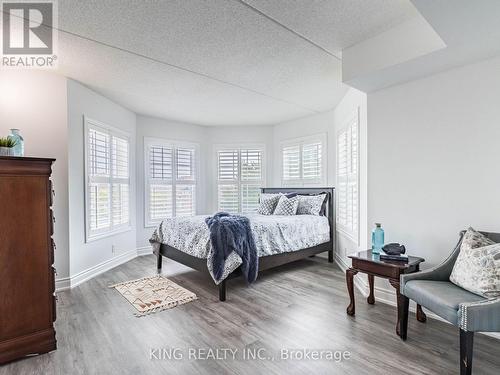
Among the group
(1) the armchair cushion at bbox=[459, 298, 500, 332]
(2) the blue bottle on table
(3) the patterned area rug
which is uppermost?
(2) the blue bottle on table

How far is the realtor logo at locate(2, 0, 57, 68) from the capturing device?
2.16 m

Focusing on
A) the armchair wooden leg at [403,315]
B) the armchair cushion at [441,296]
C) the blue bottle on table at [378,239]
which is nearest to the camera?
the armchair cushion at [441,296]

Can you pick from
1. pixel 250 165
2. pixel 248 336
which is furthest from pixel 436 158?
pixel 250 165

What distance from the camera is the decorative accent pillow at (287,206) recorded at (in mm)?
4762

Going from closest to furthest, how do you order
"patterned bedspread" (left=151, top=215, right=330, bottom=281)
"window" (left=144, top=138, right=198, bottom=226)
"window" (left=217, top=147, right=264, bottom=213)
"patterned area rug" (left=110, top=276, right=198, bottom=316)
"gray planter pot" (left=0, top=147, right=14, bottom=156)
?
"gray planter pot" (left=0, top=147, right=14, bottom=156), "patterned area rug" (left=110, top=276, right=198, bottom=316), "patterned bedspread" (left=151, top=215, right=330, bottom=281), "window" (left=144, top=138, right=198, bottom=226), "window" (left=217, top=147, right=264, bottom=213)

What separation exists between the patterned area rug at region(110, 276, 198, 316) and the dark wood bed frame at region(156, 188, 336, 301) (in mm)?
326

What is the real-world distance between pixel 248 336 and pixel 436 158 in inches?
94.2

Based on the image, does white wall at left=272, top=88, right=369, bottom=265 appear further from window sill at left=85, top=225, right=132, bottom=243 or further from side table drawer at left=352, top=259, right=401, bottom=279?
window sill at left=85, top=225, right=132, bottom=243

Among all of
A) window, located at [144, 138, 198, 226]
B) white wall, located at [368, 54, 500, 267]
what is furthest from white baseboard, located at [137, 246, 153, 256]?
white wall, located at [368, 54, 500, 267]

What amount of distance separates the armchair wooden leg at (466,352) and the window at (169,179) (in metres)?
4.80

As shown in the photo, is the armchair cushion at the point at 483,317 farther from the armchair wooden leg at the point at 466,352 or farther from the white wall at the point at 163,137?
the white wall at the point at 163,137

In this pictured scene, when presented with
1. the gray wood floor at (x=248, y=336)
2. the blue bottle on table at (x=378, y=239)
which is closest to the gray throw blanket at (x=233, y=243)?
the gray wood floor at (x=248, y=336)

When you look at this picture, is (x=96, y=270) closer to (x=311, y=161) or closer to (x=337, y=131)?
(x=311, y=161)

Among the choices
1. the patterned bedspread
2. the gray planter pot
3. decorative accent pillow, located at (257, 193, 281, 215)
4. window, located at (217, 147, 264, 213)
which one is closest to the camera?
the gray planter pot
